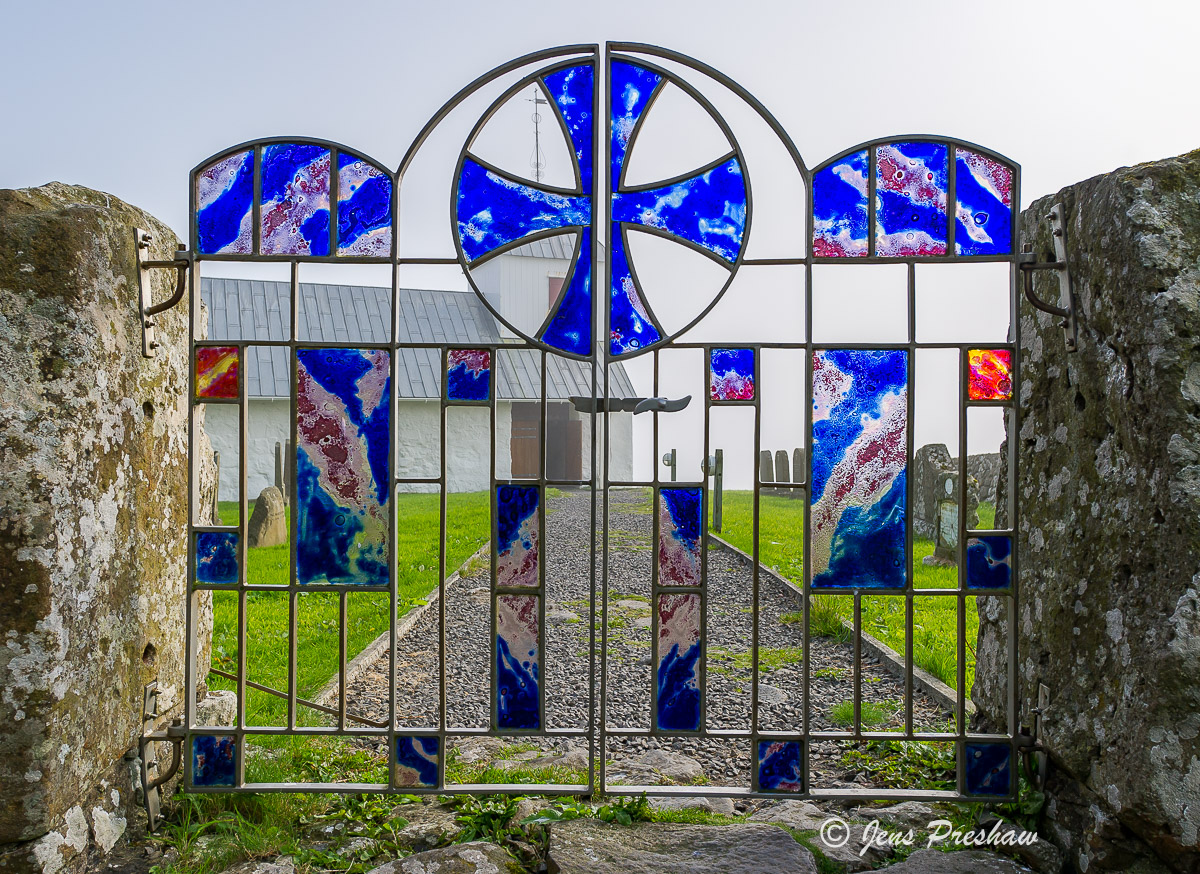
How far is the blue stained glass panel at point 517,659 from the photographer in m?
3.20

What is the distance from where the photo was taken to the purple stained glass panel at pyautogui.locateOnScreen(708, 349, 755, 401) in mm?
3119

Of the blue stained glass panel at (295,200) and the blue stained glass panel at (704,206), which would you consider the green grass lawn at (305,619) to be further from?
the blue stained glass panel at (704,206)

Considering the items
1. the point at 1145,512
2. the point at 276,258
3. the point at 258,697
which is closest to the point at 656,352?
the point at 276,258

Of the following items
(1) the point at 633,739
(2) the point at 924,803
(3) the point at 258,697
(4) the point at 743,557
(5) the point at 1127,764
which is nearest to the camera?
(5) the point at 1127,764

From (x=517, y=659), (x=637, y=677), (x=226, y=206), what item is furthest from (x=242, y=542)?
(x=637, y=677)

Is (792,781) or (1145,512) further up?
(1145,512)

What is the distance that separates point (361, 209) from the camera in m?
3.15

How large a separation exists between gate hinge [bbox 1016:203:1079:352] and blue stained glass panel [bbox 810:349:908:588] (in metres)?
0.52

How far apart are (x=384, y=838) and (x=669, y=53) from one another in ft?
10.2

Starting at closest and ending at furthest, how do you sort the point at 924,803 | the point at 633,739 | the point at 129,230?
1. the point at 129,230
2. the point at 924,803
3. the point at 633,739

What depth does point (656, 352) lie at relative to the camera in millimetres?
3131

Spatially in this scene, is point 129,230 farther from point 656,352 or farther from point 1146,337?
point 1146,337

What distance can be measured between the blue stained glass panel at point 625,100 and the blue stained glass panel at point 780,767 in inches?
87.8

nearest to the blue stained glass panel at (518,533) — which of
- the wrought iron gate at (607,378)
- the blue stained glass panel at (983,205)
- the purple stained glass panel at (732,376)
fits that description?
the wrought iron gate at (607,378)
